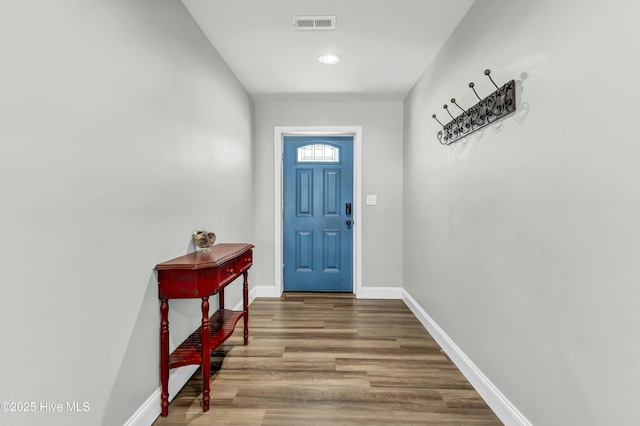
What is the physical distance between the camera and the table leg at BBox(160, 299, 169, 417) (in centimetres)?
175

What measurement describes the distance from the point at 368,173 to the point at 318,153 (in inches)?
26.9

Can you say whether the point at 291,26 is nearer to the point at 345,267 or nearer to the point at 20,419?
the point at 20,419

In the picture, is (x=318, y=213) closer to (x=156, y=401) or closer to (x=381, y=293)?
(x=381, y=293)

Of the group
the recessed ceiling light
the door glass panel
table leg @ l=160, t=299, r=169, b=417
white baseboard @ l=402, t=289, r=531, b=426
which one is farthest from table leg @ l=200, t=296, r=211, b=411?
the door glass panel

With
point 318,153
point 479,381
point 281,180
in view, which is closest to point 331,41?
point 318,153

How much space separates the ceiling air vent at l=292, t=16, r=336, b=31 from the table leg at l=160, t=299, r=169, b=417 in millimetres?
1964

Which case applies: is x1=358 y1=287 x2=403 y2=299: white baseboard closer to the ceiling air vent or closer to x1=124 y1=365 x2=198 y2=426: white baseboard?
x1=124 y1=365 x2=198 y2=426: white baseboard

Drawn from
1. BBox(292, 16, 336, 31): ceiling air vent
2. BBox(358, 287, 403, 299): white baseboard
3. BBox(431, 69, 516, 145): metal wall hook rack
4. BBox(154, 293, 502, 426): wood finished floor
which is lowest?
BBox(154, 293, 502, 426): wood finished floor

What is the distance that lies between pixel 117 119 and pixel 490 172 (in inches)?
73.9

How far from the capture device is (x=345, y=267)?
421cm

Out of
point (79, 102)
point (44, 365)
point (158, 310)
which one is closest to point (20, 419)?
point (44, 365)

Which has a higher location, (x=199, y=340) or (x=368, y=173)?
(x=368, y=173)

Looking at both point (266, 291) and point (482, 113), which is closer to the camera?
point (482, 113)

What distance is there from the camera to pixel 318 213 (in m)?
4.16
